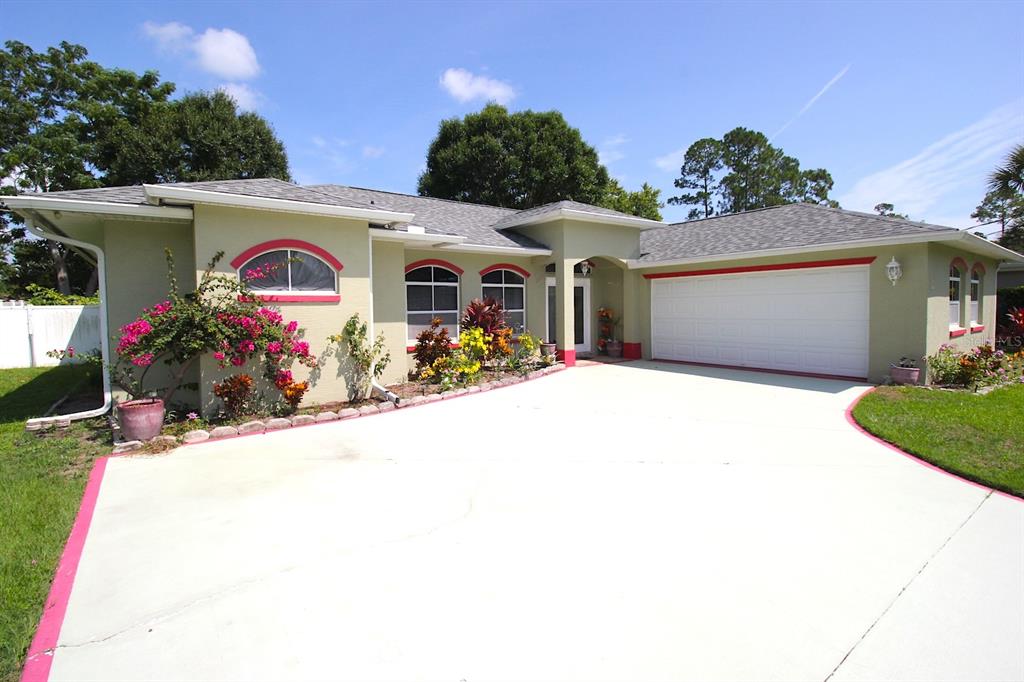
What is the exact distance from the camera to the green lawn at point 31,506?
10.0ft

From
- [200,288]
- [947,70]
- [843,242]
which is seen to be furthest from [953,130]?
[200,288]

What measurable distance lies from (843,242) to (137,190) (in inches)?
561

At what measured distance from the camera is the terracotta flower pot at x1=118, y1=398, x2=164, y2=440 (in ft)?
22.1

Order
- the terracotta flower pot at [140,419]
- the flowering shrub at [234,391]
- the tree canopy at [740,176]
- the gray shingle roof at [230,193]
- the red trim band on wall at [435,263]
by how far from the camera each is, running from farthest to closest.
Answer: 1. the tree canopy at [740,176]
2. the red trim band on wall at [435,263]
3. the flowering shrub at [234,391]
4. the gray shingle roof at [230,193]
5. the terracotta flower pot at [140,419]

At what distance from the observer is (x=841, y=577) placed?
3453mm

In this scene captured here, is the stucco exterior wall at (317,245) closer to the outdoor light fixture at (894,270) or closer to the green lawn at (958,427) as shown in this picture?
the green lawn at (958,427)

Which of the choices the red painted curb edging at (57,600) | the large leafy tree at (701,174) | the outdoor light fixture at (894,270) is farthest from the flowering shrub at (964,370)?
the large leafy tree at (701,174)

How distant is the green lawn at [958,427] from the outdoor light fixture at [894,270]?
2410 mm

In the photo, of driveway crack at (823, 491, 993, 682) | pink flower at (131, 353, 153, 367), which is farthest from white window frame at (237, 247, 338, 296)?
driveway crack at (823, 491, 993, 682)

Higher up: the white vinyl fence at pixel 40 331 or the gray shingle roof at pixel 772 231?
the gray shingle roof at pixel 772 231

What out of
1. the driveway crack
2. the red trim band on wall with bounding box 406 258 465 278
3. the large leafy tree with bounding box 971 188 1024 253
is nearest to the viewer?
the driveway crack

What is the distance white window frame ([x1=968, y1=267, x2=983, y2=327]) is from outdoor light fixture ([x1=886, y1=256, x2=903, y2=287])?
5.32 meters

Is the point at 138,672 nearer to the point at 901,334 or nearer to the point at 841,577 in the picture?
the point at 841,577

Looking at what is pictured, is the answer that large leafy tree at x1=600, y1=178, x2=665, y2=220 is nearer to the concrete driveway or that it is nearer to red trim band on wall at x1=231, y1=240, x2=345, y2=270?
red trim band on wall at x1=231, y1=240, x2=345, y2=270
